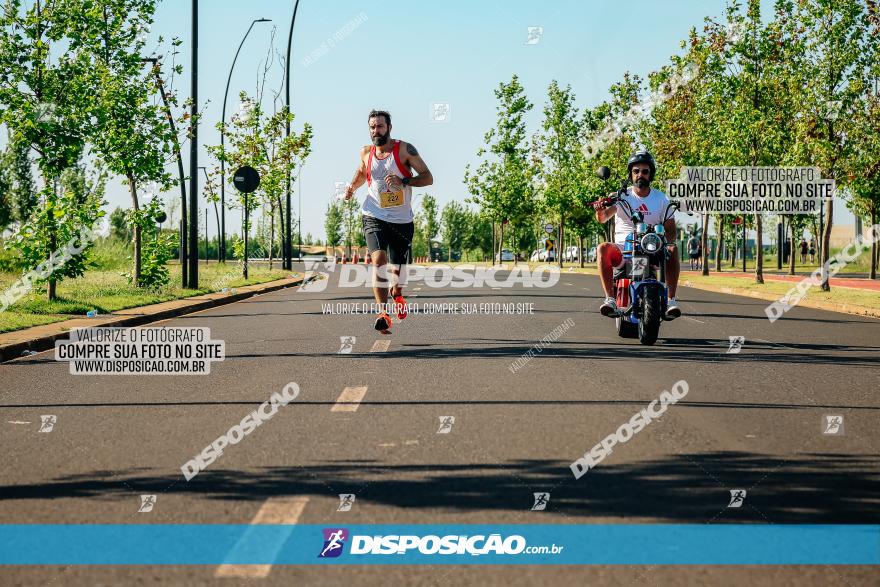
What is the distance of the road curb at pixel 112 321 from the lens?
11.4 meters

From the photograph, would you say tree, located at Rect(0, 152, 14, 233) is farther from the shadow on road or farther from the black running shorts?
the shadow on road

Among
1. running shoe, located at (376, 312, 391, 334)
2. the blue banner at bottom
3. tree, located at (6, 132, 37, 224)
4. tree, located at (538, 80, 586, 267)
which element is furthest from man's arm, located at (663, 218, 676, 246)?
tree, located at (6, 132, 37, 224)

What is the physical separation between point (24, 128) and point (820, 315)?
14.3 m

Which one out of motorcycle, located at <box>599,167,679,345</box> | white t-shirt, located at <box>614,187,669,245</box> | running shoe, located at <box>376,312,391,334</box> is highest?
white t-shirt, located at <box>614,187,669,245</box>

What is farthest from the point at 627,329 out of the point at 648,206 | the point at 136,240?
the point at 136,240

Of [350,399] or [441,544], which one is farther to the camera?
[350,399]

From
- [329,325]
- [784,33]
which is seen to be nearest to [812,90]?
[784,33]

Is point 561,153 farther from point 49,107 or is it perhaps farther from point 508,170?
point 49,107

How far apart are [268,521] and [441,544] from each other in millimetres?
804

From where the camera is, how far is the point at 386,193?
11.1m

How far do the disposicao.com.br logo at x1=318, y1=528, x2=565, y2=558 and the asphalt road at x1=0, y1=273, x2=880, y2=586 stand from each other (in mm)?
177

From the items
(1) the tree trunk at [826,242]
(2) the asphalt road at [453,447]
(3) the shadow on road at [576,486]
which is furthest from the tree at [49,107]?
(1) the tree trunk at [826,242]

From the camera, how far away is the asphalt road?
443 centimetres

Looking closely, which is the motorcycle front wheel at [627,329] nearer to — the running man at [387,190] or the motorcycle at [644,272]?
the motorcycle at [644,272]
